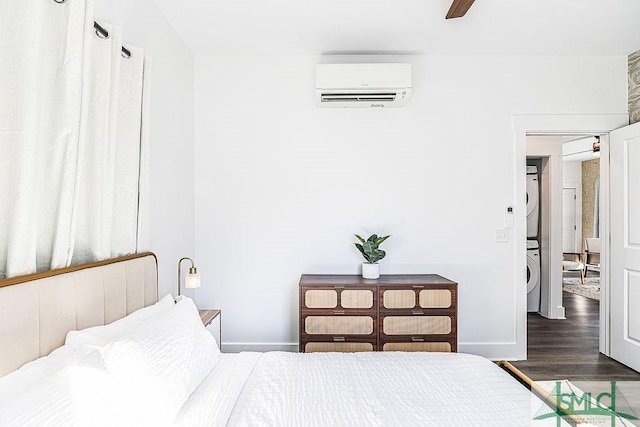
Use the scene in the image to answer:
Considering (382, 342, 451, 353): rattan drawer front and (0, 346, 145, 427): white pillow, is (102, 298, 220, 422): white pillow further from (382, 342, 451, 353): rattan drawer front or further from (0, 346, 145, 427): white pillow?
(382, 342, 451, 353): rattan drawer front

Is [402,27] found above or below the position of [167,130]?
above

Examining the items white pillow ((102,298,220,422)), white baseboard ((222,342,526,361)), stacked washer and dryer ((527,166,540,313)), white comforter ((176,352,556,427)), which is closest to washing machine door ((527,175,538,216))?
stacked washer and dryer ((527,166,540,313))

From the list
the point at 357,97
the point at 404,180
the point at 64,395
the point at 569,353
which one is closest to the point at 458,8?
the point at 357,97

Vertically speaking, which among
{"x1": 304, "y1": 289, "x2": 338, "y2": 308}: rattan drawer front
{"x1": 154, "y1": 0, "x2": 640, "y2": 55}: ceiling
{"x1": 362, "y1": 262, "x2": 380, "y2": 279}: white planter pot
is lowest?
{"x1": 304, "y1": 289, "x2": 338, "y2": 308}: rattan drawer front

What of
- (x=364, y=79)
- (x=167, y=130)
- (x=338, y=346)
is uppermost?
(x=364, y=79)

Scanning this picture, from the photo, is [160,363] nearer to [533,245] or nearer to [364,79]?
[364,79]

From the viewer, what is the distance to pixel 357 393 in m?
1.50

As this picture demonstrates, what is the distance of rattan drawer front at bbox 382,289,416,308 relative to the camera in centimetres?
286

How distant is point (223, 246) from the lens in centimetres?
335

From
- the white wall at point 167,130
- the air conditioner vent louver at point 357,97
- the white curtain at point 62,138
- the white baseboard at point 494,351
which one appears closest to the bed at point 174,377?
the white curtain at point 62,138

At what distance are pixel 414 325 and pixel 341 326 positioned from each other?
551 mm

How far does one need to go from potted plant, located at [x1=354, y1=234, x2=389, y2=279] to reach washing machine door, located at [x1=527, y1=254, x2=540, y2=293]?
2.88 meters

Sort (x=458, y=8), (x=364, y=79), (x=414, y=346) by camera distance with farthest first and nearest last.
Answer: (x=364, y=79) < (x=414, y=346) < (x=458, y=8)

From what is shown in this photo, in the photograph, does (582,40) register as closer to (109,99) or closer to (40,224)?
(109,99)
